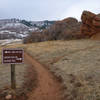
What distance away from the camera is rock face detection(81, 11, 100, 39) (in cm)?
3672

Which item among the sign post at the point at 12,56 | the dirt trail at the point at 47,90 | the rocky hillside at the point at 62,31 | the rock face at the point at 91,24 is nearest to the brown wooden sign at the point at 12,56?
the sign post at the point at 12,56

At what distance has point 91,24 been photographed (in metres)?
38.0

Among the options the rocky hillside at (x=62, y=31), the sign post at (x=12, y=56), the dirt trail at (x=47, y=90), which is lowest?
the dirt trail at (x=47, y=90)

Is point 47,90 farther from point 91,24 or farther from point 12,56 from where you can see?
point 91,24

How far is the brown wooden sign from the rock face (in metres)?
28.5

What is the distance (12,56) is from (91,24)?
3089 cm

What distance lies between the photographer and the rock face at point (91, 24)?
36.7 meters

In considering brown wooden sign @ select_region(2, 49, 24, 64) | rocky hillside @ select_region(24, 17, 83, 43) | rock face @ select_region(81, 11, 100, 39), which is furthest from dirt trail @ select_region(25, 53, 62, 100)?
rocky hillside @ select_region(24, 17, 83, 43)

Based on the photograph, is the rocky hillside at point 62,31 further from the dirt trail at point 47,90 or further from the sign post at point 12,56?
the sign post at point 12,56

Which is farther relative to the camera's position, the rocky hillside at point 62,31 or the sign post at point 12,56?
the rocky hillside at point 62,31

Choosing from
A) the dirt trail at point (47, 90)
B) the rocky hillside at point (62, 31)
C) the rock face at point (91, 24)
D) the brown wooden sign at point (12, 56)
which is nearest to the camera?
the dirt trail at point (47, 90)

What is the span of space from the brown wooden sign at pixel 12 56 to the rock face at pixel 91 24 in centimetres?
2849

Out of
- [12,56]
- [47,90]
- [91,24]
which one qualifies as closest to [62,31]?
[91,24]

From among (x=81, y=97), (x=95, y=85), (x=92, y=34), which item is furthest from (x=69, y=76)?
(x=92, y=34)
